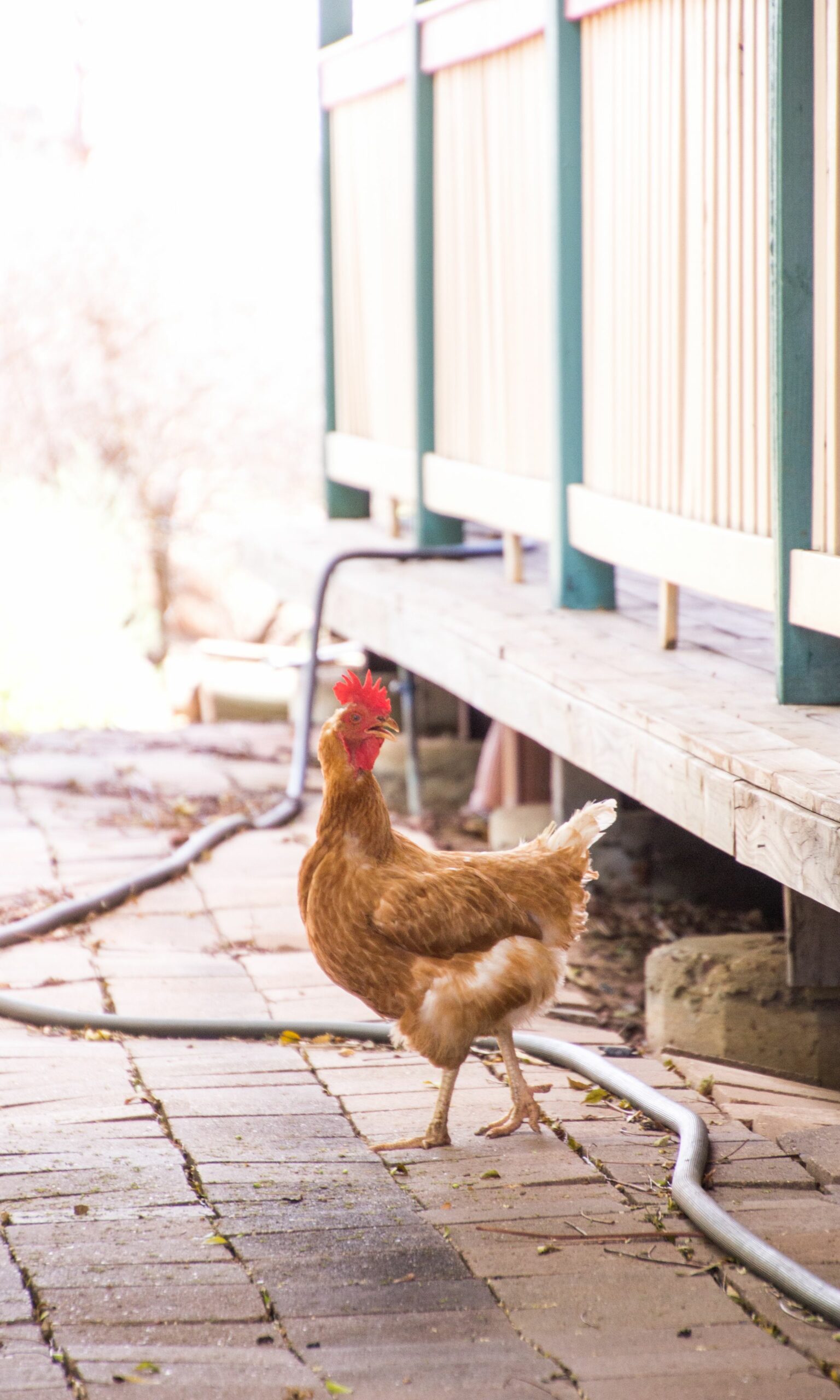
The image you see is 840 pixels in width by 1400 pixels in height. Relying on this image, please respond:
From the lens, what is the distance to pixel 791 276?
14.2 ft

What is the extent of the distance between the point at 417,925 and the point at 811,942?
1727 mm

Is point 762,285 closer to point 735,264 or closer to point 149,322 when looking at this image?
point 735,264

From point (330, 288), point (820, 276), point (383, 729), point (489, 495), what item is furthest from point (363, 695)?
point (330, 288)

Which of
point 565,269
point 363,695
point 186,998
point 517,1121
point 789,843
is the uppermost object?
point 565,269

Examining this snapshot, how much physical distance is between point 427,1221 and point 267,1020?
1377 mm

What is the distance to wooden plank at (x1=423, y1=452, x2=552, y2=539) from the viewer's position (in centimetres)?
689

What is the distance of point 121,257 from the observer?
26.7m

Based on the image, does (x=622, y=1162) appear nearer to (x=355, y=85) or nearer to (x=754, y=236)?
(x=754, y=236)

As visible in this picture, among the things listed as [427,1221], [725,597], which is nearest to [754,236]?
[725,597]

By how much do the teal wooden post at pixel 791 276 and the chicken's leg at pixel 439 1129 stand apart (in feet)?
5.57

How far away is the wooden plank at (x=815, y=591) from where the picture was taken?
4.29 metres

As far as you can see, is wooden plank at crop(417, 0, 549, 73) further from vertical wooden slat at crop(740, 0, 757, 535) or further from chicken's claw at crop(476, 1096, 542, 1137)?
chicken's claw at crop(476, 1096, 542, 1137)

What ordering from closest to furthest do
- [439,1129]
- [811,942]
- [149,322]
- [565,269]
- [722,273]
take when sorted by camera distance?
[439,1129] → [811,942] → [722,273] → [565,269] → [149,322]

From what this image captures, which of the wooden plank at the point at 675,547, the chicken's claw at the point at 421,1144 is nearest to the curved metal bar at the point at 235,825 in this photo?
the wooden plank at the point at 675,547
